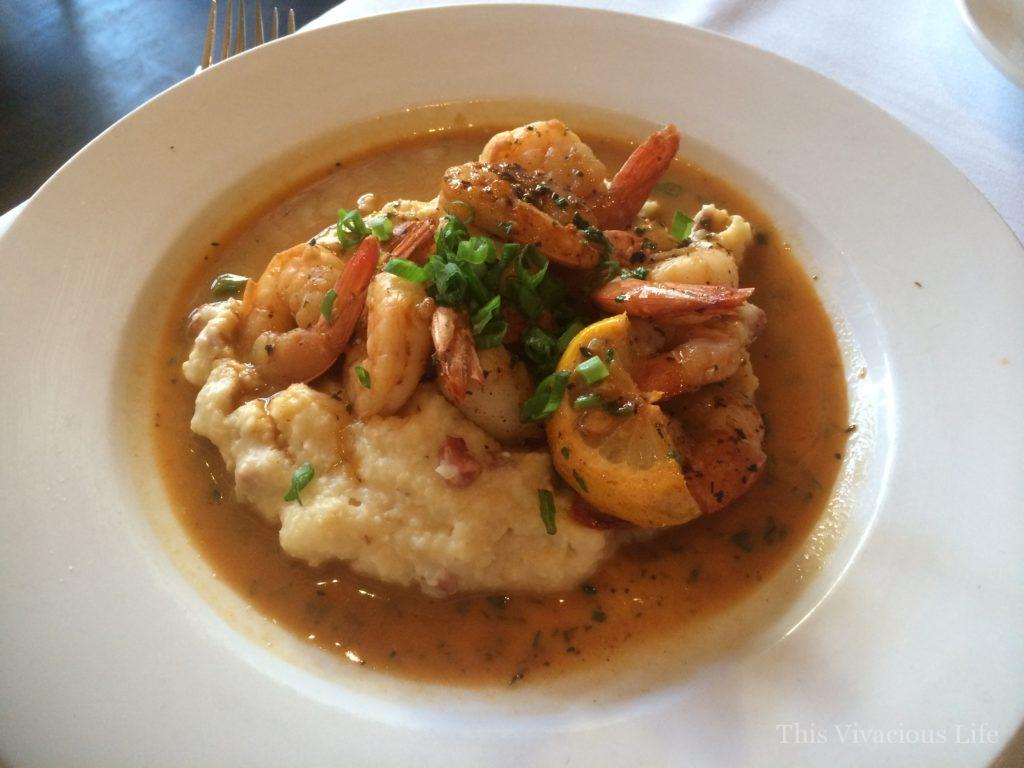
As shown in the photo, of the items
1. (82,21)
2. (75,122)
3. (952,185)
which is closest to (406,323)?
(952,185)

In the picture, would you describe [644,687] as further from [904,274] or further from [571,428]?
[904,274]

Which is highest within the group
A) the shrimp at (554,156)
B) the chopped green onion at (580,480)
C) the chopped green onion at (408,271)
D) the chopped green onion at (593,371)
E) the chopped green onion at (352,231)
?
the shrimp at (554,156)

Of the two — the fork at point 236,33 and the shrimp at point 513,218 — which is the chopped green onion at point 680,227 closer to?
the shrimp at point 513,218

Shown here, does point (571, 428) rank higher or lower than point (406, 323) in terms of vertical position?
lower

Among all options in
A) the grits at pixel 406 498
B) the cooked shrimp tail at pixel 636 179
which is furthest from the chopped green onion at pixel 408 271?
the cooked shrimp tail at pixel 636 179

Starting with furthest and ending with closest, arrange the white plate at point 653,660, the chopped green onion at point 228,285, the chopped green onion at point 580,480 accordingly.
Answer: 1. the chopped green onion at point 228,285
2. the chopped green onion at point 580,480
3. the white plate at point 653,660

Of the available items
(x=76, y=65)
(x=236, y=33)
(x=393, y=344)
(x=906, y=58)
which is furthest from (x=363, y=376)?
(x=76, y=65)

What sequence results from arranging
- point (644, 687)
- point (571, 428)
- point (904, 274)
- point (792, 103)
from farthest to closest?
point (792, 103)
point (904, 274)
point (571, 428)
point (644, 687)
